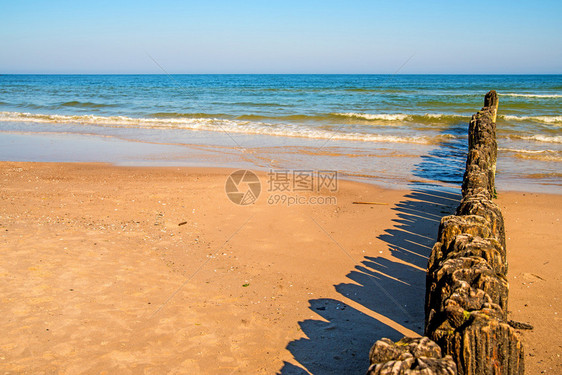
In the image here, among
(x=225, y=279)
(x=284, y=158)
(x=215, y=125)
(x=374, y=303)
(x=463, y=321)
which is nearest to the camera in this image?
(x=463, y=321)

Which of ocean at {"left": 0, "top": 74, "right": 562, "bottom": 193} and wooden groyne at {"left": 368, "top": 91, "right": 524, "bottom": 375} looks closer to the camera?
wooden groyne at {"left": 368, "top": 91, "right": 524, "bottom": 375}

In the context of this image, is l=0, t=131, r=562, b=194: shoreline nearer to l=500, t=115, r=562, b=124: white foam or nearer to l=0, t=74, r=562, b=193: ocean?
l=0, t=74, r=562, b=193: ocean

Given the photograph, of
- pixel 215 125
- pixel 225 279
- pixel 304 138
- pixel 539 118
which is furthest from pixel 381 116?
pixel 225 279

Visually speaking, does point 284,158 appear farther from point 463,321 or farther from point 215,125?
point 463,321

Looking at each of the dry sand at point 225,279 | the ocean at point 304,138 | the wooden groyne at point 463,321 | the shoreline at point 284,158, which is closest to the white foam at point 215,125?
the ocean at point 304,138

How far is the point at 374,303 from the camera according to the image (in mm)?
4832

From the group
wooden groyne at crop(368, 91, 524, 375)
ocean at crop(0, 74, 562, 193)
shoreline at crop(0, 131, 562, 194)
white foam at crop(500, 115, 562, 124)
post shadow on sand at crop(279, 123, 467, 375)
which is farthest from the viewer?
white foam at crop(500, 115, 562, 124)

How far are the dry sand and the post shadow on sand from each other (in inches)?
0.7

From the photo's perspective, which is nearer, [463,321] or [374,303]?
[463,321]

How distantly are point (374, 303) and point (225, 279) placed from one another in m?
1.84

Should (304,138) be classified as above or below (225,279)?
above

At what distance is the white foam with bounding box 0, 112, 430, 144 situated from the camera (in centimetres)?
1738

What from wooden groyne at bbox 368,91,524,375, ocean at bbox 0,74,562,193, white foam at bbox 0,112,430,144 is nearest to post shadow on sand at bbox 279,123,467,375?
wooden groyne at bbox 368,91,524,375

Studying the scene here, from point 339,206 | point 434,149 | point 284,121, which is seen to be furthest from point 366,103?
point 339,206
